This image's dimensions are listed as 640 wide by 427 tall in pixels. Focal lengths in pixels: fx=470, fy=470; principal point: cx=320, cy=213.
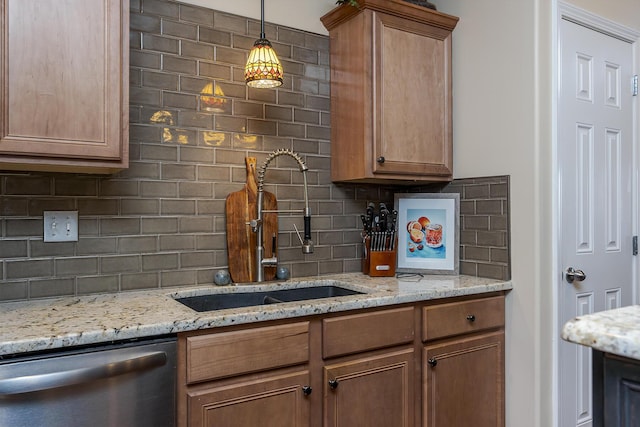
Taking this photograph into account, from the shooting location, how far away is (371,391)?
5.96 feet

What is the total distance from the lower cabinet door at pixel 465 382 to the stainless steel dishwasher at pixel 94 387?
1085 millimetres

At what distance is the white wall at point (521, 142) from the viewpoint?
213cm

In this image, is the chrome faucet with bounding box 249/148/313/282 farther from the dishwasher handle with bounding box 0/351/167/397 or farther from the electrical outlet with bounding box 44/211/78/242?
the dishwasher handle with bounding box 0/351/167/397

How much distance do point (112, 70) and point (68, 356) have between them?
908mm

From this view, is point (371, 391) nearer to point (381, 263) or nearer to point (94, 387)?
point (381, 263)

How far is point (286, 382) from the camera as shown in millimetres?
1614

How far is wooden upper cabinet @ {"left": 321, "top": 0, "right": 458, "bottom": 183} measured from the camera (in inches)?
88.1

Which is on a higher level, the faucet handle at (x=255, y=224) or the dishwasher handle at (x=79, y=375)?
the faucet handle at (x=255, y=224)

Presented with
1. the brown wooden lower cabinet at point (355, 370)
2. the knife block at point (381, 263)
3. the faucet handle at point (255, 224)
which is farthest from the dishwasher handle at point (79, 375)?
the knife block at point (381, 263)

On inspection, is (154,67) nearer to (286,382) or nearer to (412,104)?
(412,104)

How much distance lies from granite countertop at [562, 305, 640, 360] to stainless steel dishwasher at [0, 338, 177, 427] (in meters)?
1.08

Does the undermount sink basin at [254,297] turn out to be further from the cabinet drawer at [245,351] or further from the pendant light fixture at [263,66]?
the pendant light fixture at [263,66]

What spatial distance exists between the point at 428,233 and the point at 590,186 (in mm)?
820

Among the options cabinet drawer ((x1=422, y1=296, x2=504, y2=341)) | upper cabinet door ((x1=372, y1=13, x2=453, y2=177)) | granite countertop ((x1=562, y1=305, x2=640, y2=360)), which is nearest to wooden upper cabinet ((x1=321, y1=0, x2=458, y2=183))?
upper cabinet door ((x1=372, y1=13, x2=453, y2=177))
